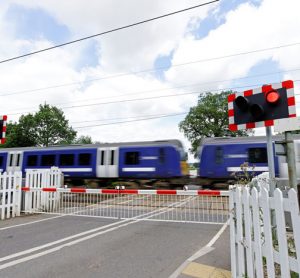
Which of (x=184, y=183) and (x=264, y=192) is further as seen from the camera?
(x=184, y=183)

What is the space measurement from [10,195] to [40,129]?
43.4 metres

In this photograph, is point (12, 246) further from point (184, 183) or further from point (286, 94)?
point (184, 183)

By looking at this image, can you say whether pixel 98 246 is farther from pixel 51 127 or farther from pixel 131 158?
pixel 51 127

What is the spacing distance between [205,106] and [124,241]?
49352mm

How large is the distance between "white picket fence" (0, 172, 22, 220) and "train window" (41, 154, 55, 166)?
10783 millimetres

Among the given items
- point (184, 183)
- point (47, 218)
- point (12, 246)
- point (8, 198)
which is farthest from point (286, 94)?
point (184, 183)

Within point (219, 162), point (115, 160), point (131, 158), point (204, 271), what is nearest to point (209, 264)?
point (204, 271)

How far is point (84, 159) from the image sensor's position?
1931 cm

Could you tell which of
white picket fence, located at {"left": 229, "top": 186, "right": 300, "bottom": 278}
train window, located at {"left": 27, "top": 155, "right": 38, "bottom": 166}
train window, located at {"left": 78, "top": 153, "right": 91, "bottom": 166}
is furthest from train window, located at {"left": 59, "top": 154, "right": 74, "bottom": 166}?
white picket fence, located at {"left": 229, "top": 186, "right": 300, "bottom": 278}

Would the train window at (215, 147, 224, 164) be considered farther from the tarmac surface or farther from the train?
the tarmac surface

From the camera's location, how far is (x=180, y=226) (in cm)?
→ 766

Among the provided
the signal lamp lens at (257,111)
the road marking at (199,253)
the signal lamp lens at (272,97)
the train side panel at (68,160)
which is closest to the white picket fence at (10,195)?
the road marking at (199,253)

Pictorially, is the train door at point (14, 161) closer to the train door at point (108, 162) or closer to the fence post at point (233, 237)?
the train door at point (108, 162)

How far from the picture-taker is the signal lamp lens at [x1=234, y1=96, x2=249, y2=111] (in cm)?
466
